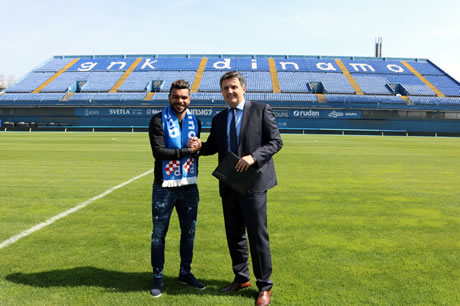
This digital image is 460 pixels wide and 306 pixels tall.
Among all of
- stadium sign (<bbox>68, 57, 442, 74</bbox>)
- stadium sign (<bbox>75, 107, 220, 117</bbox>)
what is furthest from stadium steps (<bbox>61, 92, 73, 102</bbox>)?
stadium sign (<bbox>68, 57, 442, 74</bbox>)

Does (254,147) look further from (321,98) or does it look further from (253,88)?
(253,88)

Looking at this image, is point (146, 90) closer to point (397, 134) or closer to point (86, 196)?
point (397, 134)

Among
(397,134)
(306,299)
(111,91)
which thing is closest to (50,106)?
(111,91)

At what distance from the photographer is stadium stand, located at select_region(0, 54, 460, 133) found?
44.6 meters

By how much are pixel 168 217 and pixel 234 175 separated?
0.85m

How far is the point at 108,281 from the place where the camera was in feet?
12.1

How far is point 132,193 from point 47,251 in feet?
11.5

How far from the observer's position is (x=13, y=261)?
13.6 feet

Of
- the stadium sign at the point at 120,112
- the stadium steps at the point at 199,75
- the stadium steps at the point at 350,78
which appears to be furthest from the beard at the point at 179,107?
the stadium steps at the point at 350,78

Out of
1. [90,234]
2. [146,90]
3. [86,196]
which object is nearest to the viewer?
[90,234]

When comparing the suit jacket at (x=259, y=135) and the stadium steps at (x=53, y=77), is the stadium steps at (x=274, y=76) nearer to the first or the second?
the stadium steps at (x=53, y=77)

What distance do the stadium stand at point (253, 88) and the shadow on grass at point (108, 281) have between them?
41.5 metres

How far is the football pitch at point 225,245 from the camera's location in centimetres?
347

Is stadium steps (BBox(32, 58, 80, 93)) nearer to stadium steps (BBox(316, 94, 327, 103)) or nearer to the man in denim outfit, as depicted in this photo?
stadium steps (BBox(316, 94, 327, 103))
